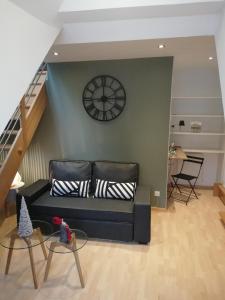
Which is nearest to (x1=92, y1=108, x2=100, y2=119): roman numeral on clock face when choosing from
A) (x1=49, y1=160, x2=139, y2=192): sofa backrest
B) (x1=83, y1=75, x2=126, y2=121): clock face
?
(x1=83, y1=75, x2=126, y2=121): clock face

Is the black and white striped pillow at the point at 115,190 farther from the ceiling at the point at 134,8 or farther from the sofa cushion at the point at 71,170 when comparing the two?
the ceiling at the point at 134,8

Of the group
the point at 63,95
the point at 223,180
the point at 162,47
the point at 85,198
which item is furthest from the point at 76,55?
the point at 223,180

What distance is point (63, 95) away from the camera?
3.80 m

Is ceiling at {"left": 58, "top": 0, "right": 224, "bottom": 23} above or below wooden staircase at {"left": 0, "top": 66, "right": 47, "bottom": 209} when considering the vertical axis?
above

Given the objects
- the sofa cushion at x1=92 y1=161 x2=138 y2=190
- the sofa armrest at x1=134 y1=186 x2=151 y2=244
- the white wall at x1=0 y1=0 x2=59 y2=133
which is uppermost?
the white wall at x1=0 y1=0 x2=59 y2=133

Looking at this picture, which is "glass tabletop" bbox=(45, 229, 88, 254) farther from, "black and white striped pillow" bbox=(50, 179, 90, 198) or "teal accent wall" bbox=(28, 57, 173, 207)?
"teal accent wall" bbox=(28, 57, 173, 207)

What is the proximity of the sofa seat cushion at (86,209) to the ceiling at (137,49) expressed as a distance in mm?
1949

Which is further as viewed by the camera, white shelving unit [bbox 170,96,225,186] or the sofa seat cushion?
white shelving unit [bbox 170,96,225,186]

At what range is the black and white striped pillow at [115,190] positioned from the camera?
3.21 metres

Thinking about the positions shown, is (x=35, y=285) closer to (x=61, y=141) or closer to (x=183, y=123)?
(x=61, y=141)

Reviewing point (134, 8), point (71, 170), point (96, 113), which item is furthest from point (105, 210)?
point (134, 8)

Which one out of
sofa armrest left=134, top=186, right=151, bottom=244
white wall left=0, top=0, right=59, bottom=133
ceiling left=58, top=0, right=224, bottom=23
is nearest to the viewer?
white wall left=0, top=0, right=59, bottom=133

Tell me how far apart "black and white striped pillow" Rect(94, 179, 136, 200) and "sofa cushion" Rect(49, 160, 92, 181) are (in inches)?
11.9

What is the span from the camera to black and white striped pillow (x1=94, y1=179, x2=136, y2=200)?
10.5 feet
